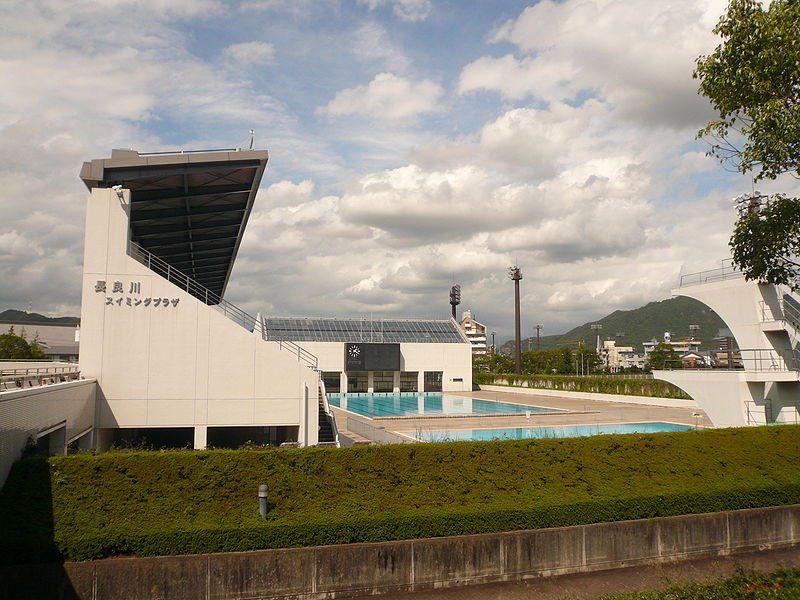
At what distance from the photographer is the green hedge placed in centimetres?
4403

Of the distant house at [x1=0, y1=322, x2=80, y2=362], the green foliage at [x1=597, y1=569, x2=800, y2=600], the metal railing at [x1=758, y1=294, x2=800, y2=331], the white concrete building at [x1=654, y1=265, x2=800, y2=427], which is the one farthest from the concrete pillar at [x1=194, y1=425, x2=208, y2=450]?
the distant house at [x1=0, y1=322, x2=80, y2=362]

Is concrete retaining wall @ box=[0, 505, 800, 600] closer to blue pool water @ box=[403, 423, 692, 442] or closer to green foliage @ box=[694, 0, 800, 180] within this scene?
green foliage @ box=[694, 0, 800, 180]

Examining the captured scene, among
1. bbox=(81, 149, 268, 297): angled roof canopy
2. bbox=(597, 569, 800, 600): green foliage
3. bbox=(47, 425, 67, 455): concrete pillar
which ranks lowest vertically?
bbox=(597, 569, 800, 600): green foliage

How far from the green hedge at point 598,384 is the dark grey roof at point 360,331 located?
9277mm

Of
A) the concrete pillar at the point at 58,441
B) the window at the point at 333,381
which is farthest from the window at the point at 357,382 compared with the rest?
the concrete pillar at the point at 58,441

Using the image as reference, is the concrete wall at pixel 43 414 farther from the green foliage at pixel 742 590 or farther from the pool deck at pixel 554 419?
the pool deck at pixel 554 419

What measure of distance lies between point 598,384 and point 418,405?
54.0 feet

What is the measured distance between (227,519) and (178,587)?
126 cm

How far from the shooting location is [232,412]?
17.1 m

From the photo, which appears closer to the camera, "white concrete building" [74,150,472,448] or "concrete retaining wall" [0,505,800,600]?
"concrete retaining wall" [0,505,800,600]

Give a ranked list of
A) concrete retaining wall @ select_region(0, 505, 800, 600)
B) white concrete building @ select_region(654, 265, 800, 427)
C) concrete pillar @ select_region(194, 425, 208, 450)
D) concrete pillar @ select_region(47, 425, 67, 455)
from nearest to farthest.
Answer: concrete retaining wall @ select_region(0, 505, 800, 600) → concrete pillar @ select_region(47, 425, 67, 455) → concrete pillar @ select_region(194, 425, 208, 450) → white concrete building @ select_region(654, 265, 800, 427)

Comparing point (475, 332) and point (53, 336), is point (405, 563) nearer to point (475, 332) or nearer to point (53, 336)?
point (53, 336)

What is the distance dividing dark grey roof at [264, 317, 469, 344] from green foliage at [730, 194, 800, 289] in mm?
42611

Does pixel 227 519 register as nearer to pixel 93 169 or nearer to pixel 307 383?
pixel 307 383
